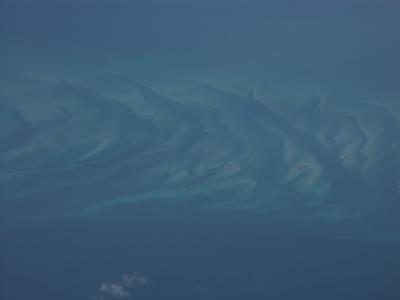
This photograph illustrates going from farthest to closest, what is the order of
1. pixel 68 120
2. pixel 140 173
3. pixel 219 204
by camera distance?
pixel 68 120, pixel 140 173, pixel 219 204

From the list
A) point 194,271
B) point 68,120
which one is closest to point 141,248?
point 194,271

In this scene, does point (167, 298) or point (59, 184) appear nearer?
point (167, 298)

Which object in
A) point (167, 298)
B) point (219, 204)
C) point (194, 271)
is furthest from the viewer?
point (219, 204)

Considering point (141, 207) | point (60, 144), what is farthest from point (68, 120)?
point (141, 207)

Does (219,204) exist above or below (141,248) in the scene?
above

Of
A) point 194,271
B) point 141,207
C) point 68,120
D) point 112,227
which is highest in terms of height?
point 68,120

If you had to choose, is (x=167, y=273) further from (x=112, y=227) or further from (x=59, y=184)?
(x=59, y=184)

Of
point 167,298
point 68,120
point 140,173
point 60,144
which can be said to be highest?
point 68,120

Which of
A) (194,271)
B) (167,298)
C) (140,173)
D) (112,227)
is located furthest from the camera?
(140,173)

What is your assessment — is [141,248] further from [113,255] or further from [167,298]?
[167,298]
